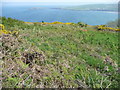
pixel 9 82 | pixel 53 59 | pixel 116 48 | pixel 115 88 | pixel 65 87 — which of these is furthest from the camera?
pixel 116 48

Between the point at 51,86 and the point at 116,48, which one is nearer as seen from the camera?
the point at 51,86

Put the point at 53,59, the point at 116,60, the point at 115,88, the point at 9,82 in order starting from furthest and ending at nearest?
the point at 116,60
the point at 53,59
the point at 115,88
the point at 9,82

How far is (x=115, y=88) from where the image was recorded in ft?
17.0

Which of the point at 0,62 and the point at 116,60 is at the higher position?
the point at 0,62

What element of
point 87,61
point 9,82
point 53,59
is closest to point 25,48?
point 53,59

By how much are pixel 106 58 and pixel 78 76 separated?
3.22 meters

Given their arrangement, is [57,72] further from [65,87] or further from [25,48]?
[25,48]

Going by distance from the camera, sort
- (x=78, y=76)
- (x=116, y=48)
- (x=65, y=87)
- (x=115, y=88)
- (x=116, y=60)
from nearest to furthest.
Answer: (x=65, y=87) < (x=115, y=88) < (x=78, y=76) < (x=116, y=60) < (x=116, y=48)

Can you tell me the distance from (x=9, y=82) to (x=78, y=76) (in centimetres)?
224

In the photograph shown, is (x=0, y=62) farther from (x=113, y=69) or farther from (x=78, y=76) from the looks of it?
(x=113, y=69)

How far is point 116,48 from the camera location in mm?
10375

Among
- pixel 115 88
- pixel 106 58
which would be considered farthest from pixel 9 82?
pixel 106 58

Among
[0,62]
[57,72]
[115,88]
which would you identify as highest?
[0,62]

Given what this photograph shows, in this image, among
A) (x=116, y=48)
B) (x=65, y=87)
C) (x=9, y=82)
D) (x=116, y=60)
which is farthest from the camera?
(x=116, y=48)
